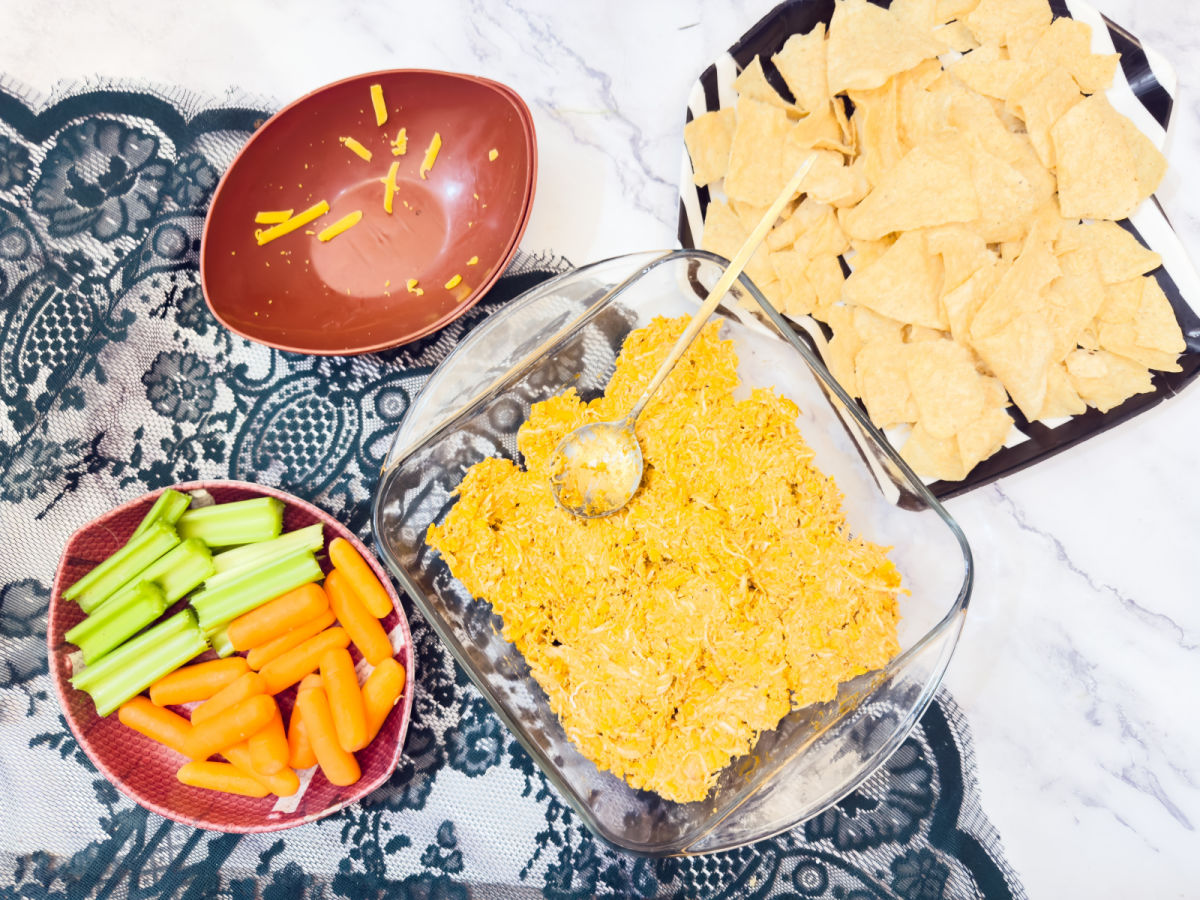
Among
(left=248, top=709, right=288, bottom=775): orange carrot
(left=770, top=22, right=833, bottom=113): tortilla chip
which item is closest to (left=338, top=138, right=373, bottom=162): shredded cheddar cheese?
(left=770, top=22, right=833, bottom=113): tortilla chip

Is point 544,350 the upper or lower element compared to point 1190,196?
lower

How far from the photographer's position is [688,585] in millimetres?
1579

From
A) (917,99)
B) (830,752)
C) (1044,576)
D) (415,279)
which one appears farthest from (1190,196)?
(415,279)

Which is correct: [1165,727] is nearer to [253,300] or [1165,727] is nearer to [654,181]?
[654,181]

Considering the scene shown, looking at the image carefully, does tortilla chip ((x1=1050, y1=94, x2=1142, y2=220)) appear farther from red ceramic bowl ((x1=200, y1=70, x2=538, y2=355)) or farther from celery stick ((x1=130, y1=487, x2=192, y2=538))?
celery stick ((x1=130, y1=487, x2=192, y2=538))

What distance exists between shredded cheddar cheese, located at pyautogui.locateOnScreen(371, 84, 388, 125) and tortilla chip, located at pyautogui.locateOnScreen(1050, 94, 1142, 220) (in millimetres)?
1446

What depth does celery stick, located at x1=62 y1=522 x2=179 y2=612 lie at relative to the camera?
171 centimetres

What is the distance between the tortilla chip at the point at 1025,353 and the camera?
5.36 feet

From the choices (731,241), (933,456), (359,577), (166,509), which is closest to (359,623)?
(359,577)

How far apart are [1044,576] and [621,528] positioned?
3.44ft

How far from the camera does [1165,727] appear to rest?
1877 mm

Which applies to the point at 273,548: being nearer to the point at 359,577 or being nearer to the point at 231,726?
the point at 359,577

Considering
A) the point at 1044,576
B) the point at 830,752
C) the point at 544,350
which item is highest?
the point at 544,350

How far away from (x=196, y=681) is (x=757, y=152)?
1.68m
